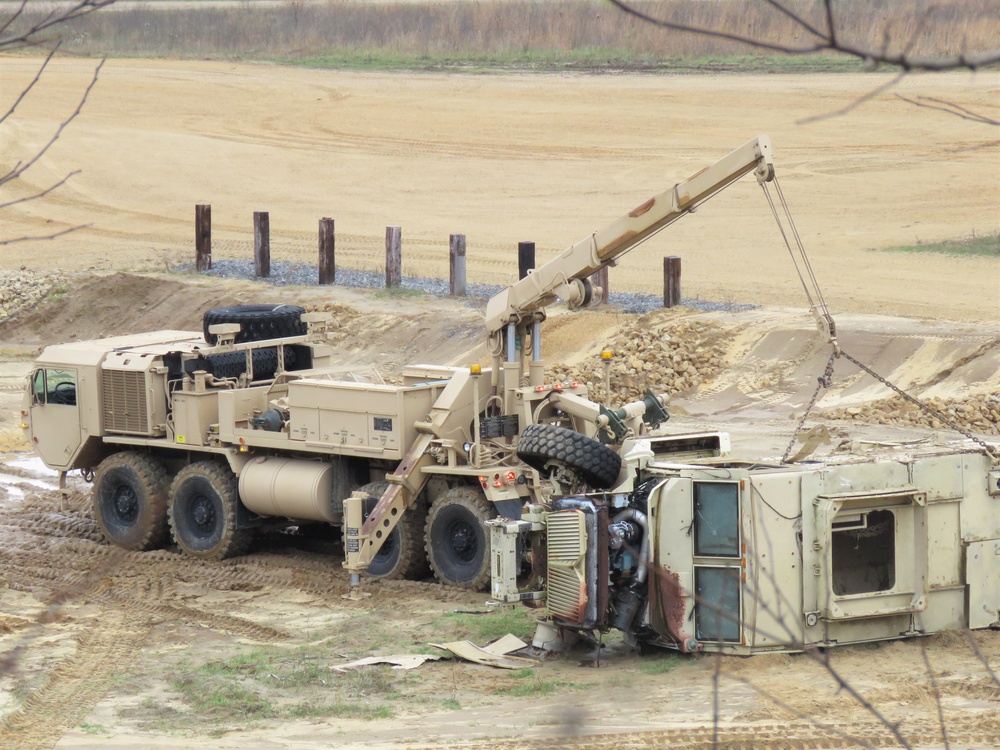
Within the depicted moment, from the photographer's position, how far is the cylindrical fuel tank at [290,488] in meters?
15.2

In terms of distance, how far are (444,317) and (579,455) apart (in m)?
13.2

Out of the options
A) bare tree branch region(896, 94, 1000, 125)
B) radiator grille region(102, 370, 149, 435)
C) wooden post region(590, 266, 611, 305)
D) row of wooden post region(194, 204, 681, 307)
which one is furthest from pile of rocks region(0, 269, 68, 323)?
bare tree branch region(896, 94, 1000, 125)

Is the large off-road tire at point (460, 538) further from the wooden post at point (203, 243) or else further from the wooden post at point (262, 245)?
the wooden post at point (203, 243)

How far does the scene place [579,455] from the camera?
489 inches

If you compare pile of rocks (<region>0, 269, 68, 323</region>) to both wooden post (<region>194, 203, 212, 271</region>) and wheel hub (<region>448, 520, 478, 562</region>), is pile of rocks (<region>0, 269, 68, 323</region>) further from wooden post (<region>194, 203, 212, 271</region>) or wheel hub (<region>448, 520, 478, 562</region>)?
wheel hub (<region>448, 520, 478, 562</region>)

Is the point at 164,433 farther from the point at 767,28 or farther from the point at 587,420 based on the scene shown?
the point at 767,28

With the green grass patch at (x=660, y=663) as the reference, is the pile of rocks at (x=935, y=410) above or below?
above

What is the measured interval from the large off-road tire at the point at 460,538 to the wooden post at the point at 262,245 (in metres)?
15.0

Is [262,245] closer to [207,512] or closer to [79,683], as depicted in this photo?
[207,512]

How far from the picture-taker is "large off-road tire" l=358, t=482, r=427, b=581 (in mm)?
14781

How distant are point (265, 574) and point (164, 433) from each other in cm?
212

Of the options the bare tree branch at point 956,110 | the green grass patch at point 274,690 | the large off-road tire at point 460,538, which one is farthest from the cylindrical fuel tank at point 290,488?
the bare tree branch at point 956,110

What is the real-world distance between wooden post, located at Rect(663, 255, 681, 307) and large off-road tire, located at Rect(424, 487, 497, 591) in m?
10.3

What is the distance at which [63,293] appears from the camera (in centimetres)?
3033
